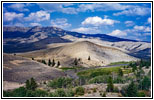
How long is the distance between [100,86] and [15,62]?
4971cm

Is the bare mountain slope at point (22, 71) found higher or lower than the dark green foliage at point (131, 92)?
higher

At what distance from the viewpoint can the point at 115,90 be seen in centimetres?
5453

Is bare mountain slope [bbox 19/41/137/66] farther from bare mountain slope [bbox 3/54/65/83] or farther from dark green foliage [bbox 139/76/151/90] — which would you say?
dark green foliage [bbox 139/76/151/90]

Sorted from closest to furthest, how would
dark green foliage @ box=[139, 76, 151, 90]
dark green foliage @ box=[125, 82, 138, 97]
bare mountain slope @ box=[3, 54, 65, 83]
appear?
dark green foliage @ box=[125, 82, 138, 97], dark green foliage @ box=[139, 76, 151, 90], bare mountain slope @ box=[3, 54, 65, 83]

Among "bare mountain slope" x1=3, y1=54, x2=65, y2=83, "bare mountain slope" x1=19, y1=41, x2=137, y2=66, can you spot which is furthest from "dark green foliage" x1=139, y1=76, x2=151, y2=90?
"bare mountain slope" x1=19, y1=41, x2=137, y2=66

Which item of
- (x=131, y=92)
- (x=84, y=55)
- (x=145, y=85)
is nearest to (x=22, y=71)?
(x=145, y=85)

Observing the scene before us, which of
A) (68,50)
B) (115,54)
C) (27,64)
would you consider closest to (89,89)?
(27,64)

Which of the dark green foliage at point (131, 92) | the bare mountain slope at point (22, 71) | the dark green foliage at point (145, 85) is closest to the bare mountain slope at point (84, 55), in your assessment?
the bare mountain slope at point (22, 71)

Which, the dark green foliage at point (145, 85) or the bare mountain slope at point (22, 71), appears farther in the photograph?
the bare mountain slope at point (22, 71)

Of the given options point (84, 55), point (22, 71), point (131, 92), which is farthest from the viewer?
point (84, 55)

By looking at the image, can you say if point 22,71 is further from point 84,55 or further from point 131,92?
point 84,55

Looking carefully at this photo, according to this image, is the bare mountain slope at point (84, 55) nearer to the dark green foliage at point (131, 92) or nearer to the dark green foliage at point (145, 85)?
the dark green foliage at point (145, 85)

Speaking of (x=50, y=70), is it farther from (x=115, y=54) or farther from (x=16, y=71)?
(x=115, y=54)

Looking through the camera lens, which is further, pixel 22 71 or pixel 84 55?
pixel 84 55
